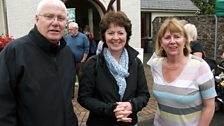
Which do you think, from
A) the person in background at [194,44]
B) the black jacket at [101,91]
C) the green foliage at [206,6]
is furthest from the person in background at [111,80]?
the green foliage at [206,6]

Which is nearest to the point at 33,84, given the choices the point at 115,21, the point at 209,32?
the point at 115,21

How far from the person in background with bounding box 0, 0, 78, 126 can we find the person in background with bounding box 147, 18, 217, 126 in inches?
32.3

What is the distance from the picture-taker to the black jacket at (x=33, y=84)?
6.03 feet

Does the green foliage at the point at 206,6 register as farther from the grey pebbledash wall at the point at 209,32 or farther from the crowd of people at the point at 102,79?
the crowd of people at the point at 102,79

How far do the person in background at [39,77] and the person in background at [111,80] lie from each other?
23 centimetres

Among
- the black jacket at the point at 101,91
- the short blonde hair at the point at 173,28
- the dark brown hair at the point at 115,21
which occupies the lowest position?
the black jacket at the point at 101,91

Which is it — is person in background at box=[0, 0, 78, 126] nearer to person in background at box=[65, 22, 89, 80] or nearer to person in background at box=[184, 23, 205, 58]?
person in background at box=[184, 23, 205, 58]

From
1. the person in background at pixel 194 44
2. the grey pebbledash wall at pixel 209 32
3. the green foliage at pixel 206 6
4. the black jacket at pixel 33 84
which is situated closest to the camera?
the black jacket at pixel 33 84

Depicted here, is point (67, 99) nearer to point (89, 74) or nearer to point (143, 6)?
point (89, 74)

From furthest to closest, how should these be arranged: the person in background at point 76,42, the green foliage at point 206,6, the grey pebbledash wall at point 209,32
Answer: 1. the green foliage at point 206,6
2. the grey pebbledash wall at point 209,32
3. the person in background at point 76,42

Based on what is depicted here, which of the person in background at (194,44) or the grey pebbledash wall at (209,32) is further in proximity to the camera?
the grey pebbledash wall at (209,32)

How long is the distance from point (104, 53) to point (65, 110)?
618 millimetres

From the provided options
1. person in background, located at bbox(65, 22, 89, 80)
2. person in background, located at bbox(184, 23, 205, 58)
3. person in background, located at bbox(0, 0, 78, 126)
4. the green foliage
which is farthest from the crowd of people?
the green foliage

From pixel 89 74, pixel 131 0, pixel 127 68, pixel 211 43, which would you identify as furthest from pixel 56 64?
pixel 211 43
